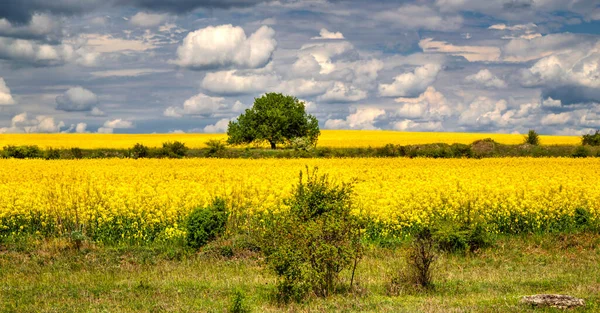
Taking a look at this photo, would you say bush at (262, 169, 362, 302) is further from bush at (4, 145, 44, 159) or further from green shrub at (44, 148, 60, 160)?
bush at (4, 145, 44, 159)

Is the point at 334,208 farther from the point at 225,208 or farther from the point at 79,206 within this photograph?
the point at 79,206

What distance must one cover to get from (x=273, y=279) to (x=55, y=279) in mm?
5405

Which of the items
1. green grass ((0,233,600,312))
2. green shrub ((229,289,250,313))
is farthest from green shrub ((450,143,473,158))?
green shrub ((229,289,250,313))

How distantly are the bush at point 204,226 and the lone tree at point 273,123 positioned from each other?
192ft

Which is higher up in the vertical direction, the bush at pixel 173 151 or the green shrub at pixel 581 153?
the bush at pixel 173 151

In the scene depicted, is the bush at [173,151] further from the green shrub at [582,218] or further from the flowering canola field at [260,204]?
the green shrub at [582,218]

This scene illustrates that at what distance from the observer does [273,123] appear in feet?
262

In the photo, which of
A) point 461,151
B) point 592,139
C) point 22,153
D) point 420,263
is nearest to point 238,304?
point 420,263

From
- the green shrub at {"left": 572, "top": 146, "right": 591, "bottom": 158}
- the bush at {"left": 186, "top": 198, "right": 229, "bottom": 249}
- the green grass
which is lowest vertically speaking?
the green grass

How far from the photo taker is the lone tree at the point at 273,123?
260 feet

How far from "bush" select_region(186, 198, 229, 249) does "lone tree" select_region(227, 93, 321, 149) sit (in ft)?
192

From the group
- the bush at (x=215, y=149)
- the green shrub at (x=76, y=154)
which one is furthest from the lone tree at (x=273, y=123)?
the green shrub at (x=76, y=154)

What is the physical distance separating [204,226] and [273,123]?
203 ft

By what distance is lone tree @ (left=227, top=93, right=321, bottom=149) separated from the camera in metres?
79.3
